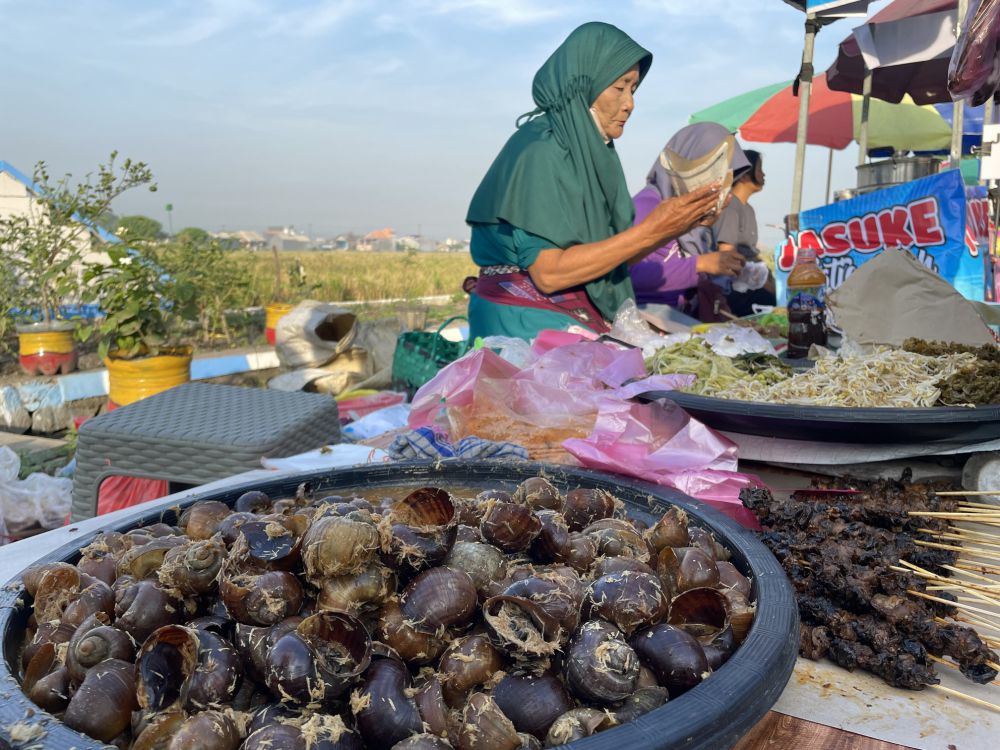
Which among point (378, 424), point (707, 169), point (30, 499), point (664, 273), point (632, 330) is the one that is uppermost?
point (707, 169)

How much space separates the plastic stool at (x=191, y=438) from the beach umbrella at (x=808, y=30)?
661 cm

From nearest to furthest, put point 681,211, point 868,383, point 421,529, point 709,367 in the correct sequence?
point 421,529, point 868,383, point 709,367, point 681,211

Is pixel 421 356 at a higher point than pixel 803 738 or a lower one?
higher

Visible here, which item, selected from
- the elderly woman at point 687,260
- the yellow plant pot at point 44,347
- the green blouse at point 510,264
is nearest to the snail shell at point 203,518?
the green blouse at point 510,264

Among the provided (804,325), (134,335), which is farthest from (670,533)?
(134,335)

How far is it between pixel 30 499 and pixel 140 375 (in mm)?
2351

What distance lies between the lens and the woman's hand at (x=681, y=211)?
3053 mm

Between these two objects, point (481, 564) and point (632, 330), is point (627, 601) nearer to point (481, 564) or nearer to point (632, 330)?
point (481, 564)

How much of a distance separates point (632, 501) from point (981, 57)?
2.17 metres

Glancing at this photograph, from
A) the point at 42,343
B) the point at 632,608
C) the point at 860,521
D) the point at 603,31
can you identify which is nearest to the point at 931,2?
the point at 603,31

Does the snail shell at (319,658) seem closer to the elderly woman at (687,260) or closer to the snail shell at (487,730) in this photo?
the snail shell at (487,730)

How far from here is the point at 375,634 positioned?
0.92 metres

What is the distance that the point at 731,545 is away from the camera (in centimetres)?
121

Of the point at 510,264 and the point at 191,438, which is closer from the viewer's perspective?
the point at 191,438
